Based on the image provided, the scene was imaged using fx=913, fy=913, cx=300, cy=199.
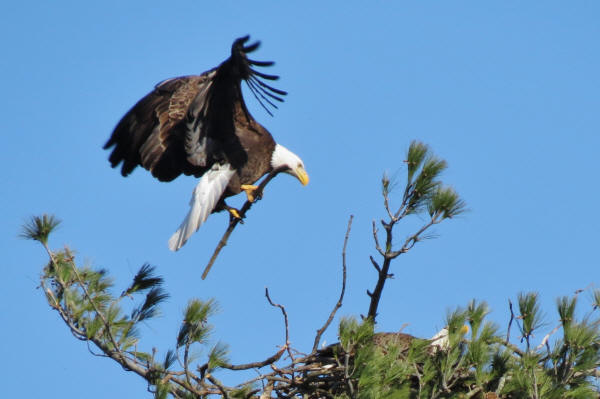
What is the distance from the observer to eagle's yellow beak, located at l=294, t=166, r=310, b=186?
679cm

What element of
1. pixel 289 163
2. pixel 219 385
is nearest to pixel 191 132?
pixel 289 163

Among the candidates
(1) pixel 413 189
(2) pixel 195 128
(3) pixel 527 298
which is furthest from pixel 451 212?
(2) pixel 195 128

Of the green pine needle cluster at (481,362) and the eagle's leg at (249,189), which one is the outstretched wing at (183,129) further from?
the green pine needle cluster at (481,362)

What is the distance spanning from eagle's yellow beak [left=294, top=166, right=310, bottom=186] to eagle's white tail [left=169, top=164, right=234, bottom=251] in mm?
678

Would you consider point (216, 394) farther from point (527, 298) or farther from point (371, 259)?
point (527, 298)

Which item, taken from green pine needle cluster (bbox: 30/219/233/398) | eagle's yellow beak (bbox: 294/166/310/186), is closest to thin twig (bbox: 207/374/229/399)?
green pine needle cluster (bbox: 30/219/233/398)

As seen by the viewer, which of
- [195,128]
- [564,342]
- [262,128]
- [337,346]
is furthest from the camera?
[262,128]

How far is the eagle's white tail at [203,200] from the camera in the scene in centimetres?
570

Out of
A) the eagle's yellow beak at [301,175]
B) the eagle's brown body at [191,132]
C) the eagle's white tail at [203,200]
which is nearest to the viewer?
the eagle's white tail at [203,200]

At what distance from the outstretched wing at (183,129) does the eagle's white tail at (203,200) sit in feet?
0.31

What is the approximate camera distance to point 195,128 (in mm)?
6059

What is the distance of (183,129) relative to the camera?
6.12 meters

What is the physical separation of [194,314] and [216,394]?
1.33 feet

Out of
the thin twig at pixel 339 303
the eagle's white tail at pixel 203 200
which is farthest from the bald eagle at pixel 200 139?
the thin twig at pixel 339 303
